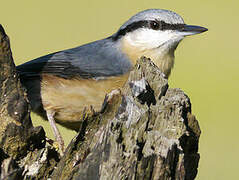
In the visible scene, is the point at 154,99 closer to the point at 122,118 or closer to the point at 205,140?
the point at 122,118

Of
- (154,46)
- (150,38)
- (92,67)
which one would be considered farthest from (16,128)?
(150,38)

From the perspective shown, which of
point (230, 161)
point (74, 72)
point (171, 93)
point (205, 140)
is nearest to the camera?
point (171, 93)

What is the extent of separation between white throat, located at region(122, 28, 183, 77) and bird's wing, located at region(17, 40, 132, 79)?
0.14 meters

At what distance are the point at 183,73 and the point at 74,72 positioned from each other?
357cm

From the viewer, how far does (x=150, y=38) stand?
448cm

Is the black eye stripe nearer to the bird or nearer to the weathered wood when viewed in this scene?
the bird

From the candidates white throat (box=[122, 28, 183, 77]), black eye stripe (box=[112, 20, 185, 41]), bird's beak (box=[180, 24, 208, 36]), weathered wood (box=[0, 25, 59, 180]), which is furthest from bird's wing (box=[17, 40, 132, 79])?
weathered wood (box=[0, 25, 59, 180])

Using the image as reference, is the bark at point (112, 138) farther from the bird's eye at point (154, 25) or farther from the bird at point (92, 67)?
the bird's eye at point (154, 25)

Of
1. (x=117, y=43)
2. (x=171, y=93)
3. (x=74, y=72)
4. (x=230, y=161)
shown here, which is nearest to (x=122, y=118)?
(x=171, y=93)

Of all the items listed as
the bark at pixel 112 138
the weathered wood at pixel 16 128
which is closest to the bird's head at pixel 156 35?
the bark at pixel 112 138

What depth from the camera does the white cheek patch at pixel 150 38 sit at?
4.34 metres

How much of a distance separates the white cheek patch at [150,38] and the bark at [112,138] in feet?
4.43

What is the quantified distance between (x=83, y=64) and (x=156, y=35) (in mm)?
674

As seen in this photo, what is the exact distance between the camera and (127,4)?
394 inches
